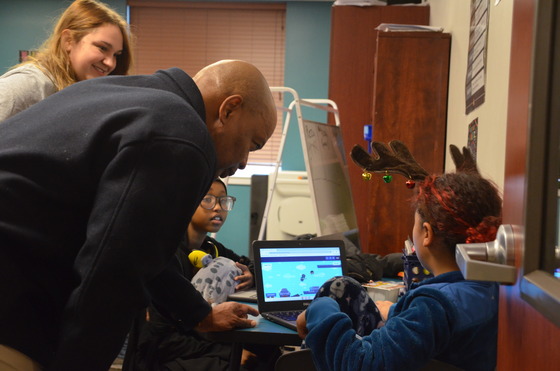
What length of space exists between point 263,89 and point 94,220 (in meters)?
0.50

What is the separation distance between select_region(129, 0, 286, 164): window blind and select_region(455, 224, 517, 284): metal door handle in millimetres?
5448

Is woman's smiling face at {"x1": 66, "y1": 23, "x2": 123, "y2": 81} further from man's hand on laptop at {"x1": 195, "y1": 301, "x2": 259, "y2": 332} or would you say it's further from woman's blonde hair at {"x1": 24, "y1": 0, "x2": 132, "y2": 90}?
man's hand on laptop at {"x1": 195, "y1": 301, "x2": 259, "y2": 332}

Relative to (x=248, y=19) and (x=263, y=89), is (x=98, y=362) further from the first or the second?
(x=248, y=19)

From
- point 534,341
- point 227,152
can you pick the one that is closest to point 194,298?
point 227,152

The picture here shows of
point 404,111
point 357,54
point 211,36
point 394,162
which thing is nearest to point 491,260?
point 394,162

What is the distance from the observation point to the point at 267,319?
2.07 metres

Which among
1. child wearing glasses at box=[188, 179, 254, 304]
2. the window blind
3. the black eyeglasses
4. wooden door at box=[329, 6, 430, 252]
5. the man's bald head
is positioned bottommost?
child wearing glasses at box=[188, 179, 254, 304]

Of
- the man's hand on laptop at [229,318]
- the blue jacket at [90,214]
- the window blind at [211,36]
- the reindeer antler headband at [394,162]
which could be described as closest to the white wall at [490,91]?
the reindeer antler headband at [394,162]

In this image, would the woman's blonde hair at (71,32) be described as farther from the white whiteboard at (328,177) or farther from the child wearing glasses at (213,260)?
the white whiteboard at (328,177)

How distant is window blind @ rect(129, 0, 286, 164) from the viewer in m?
6.11

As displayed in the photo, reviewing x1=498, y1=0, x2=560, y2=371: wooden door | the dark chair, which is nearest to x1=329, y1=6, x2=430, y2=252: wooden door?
the dark chair

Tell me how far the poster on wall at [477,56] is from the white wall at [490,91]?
41 millimetres

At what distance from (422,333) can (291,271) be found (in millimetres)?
1037

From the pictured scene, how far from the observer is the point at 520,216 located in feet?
1.87
